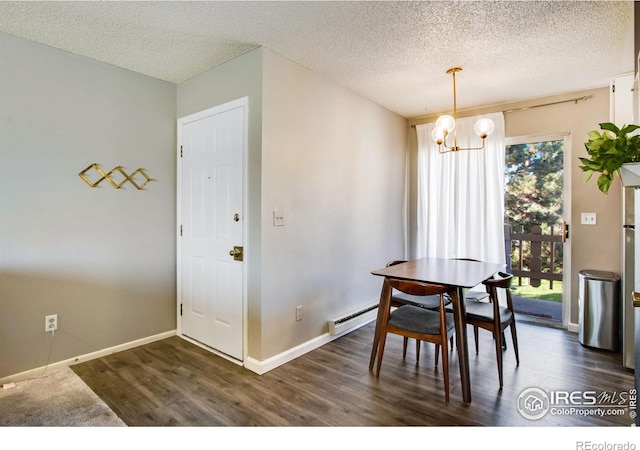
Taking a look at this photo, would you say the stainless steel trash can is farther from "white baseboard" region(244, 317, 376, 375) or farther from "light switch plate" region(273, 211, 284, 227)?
"light switch plate" region(273, 211, 284, 227)

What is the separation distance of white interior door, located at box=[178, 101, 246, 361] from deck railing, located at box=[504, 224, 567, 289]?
3.12 metres

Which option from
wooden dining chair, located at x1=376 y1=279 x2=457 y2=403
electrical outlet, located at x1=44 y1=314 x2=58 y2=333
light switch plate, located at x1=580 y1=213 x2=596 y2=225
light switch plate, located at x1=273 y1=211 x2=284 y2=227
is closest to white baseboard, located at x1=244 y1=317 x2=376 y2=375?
wooden dining chair, located at x1=376 y1=279 x2=457 y2=403

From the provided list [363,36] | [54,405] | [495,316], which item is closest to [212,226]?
[54,405]

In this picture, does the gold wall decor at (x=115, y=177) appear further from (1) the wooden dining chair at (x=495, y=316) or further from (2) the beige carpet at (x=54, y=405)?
(1) the wooden dining chair at (x=495, y=316)

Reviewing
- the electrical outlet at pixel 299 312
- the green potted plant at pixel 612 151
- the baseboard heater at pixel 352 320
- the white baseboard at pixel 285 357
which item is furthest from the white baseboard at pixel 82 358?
the green potted plant at pixel 612 151

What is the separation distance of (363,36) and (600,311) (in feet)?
10.1

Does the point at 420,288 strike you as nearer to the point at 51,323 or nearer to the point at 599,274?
the point at 599,274

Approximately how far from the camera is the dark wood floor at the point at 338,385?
6.45 ft

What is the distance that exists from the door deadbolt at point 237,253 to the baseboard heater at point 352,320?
109cm

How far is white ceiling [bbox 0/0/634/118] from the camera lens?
206 cm

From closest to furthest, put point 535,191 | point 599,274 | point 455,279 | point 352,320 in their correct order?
point 455,279, point 599,274, point 352,320, point 535,191

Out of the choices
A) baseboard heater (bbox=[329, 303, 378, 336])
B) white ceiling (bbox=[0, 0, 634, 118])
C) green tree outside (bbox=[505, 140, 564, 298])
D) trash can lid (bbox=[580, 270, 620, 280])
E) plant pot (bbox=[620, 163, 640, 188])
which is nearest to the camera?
plant pot (bbox=[620, 163, 640, 188])

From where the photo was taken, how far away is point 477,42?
96.7 inches

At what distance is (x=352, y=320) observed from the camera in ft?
11.1
